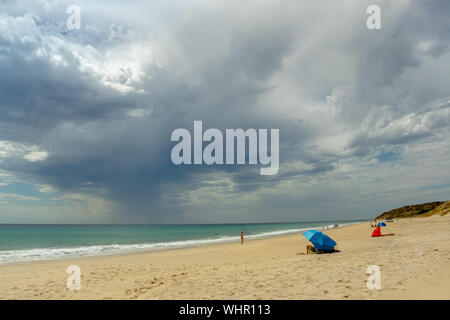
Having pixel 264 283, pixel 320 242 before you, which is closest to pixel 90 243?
pixel 320 242

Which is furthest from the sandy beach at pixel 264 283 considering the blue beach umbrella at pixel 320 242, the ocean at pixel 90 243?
the ocean at pixel 90 243

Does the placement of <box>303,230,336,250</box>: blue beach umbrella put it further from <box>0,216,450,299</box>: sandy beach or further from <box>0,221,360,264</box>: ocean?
<box>0,221,360,264</box>: ocean

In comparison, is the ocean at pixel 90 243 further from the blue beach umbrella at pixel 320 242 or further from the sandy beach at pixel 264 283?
the blue beach umbrella at pixel 320 242

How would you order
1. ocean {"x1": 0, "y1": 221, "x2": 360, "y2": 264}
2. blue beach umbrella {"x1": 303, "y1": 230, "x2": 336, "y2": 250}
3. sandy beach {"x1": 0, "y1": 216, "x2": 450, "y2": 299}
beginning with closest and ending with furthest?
sandy beach {"x1": 0, "y1": 216, "x2": 450, "y2": 299} < blue beach umbrella {"x1": 303, "y1": 230, "x2": 336, "y2": 250} < ocean {"x1": 0, "y1": 221, "x2": 360, "y2": 264}

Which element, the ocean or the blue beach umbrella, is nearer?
the blue beach umbrella

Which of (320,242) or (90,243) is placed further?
(90,243)

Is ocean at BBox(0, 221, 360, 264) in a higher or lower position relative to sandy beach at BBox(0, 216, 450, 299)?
lower

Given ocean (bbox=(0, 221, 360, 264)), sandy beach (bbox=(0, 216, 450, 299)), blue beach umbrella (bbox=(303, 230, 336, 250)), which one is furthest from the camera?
ocean (bbox=(0, 221, 360, 264))

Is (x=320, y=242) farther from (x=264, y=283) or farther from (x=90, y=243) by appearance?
(x=90, y=243)

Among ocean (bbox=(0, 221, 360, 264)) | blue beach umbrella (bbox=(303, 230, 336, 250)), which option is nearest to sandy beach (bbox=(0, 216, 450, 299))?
blue beach umbrella (bbox=(303, 230, 336, 250))
